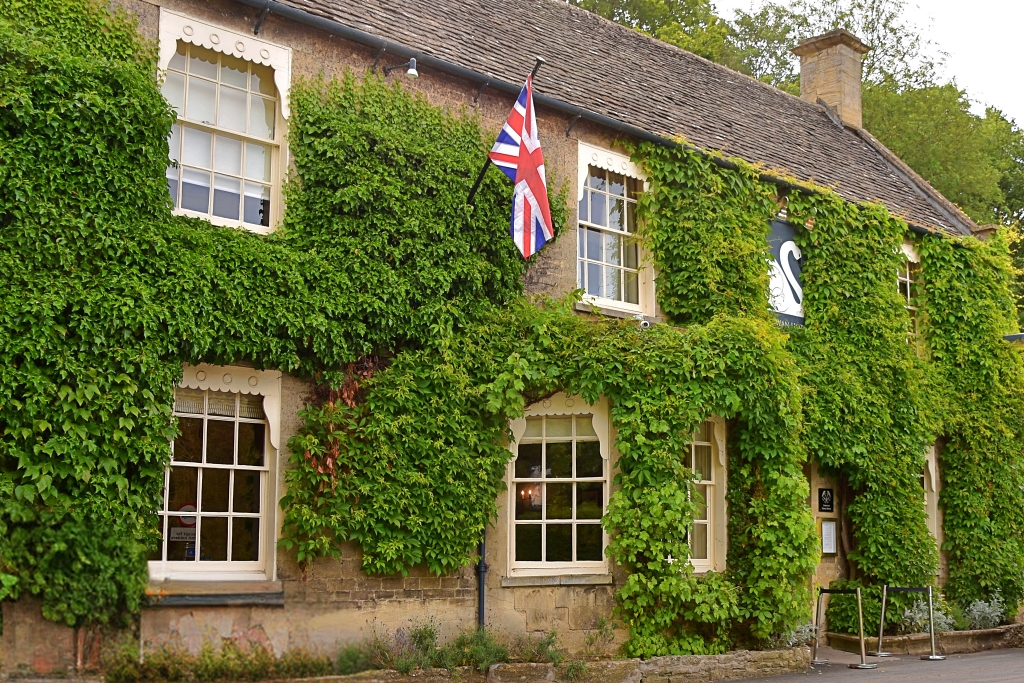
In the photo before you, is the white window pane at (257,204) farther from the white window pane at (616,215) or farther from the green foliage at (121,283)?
the white window pane at (616,215)

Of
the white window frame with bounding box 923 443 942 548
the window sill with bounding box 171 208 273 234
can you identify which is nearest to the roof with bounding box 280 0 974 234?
the window sill with bounding box 171 208 273 234

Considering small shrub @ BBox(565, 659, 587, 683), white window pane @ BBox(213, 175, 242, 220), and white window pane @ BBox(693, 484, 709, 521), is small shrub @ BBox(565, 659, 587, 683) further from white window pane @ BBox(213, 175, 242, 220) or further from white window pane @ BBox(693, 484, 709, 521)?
white window pane @ BBox(213, 175, 242, 220)

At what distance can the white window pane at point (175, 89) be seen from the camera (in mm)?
10492

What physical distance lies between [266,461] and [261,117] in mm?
3623

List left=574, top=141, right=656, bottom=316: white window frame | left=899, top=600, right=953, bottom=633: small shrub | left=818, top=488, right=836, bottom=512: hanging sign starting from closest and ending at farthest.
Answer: left=574, top=141, right=656, bottom=316: white window frame < left=899, top=600, right=953, bottom=633: small shrub < left=818, top=488, right=836, bottom=512: hanging sign

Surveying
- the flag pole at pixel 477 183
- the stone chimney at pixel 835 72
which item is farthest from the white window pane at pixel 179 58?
the stone chimney at pixel 835 72

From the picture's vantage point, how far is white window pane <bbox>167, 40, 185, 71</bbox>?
1059cm

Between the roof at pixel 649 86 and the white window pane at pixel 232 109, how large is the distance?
1.19 metres

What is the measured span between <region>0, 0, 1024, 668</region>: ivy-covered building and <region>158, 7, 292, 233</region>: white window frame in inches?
1.4

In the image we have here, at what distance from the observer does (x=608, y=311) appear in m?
13.4

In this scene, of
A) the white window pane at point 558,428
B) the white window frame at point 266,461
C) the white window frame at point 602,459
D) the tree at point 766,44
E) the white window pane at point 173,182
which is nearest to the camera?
the white window frame at point 266,461

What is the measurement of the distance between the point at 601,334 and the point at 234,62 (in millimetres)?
4978

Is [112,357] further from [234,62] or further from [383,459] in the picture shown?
[234,62]

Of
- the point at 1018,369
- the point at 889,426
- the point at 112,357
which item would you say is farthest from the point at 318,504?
the point at 1018,369
